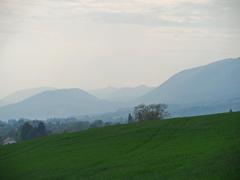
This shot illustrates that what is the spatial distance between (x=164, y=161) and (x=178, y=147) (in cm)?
579

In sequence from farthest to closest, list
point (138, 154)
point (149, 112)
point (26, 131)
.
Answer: point (26, 131)
point (149, 112)
point (138, 154)

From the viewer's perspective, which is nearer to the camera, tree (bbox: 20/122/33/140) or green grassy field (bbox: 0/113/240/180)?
green grassy field (bbox: 0/113/240/180)

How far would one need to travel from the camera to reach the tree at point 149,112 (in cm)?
8581

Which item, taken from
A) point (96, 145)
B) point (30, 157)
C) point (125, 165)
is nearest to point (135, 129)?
point (96, 145)

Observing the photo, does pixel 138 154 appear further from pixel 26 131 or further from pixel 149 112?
pixel 26 131

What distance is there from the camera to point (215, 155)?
898 inches

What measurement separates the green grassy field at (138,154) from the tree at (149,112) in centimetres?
3701

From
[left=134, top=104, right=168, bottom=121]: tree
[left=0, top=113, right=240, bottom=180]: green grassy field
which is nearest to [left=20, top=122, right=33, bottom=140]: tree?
[left=134, top=104, right=168, bottom=121]: tree

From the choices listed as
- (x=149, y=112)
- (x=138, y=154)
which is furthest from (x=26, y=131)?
(x=138, y=154)

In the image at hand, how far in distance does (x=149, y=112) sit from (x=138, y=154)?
56.9 m

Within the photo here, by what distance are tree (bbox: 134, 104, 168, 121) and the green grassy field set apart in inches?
1457

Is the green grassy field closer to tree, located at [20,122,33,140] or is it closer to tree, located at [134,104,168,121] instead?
tree, located at [134,104,168,121]

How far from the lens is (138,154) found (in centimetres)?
2983

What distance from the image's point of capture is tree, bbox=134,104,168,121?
282 ft
